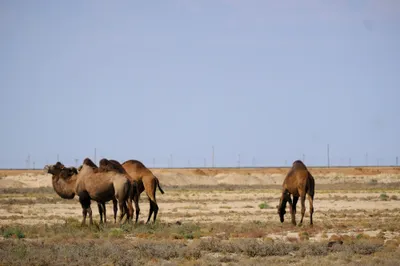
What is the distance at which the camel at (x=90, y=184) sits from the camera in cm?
2419

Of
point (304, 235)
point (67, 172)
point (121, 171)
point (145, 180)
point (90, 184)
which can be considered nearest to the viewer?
point (304, 235)

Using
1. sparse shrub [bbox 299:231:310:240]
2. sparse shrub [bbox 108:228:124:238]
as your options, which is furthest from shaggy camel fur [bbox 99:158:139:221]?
sparse shrub [bbox 299:231:310:240]

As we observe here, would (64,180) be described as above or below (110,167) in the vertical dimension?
below

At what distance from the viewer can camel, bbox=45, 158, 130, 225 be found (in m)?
24.2

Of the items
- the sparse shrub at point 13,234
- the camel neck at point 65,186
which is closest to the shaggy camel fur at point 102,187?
Result: the camel neck at point 65,186

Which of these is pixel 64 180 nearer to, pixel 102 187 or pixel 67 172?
pixel 67 172

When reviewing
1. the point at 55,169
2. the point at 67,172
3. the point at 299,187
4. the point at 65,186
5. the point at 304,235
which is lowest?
the point at 304,235

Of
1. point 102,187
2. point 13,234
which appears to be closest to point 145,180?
point 102,187

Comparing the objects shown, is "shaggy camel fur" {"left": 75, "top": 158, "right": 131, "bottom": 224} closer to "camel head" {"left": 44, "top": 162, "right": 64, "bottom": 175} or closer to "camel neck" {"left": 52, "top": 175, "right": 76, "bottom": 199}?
"camel neck" {"left": 52, "top": 175, "right": 76, "bottom": 199}

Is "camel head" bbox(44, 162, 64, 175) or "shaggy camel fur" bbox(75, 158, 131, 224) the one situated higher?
"camel head" bbox(44, 162, 64, 175)

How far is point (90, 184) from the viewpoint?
2467 cm

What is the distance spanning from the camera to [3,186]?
81750 mm

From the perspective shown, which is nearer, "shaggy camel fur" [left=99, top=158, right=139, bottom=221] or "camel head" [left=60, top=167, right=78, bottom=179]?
"shaggy camel fur" [left=99, top=158, right=139, bottom=221]

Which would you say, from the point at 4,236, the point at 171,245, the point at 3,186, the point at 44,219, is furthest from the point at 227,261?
the point at 3,186
